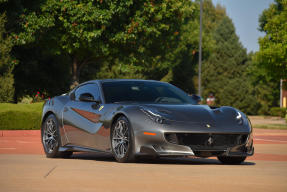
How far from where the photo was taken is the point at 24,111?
74.3 feet

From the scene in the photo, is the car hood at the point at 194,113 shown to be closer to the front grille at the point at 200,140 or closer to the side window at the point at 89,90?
the front grille at the point at 200,140

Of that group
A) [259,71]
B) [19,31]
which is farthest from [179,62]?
[19,31]

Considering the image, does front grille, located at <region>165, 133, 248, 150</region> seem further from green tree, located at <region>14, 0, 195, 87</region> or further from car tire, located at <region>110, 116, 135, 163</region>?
green tree, located at <region>14, 0, 195, 87</region>

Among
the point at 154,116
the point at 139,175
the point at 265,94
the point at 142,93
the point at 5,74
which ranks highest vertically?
the point at 5,74

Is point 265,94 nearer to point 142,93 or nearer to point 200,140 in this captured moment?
point 142,93

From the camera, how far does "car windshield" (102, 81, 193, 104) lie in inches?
457

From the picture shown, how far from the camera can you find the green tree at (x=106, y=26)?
37.4m

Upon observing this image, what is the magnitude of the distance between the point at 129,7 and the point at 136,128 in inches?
1162

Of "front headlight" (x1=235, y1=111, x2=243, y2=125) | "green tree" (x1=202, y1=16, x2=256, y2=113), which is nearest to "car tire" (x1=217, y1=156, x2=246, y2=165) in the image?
"front headlight" (x1=235, y1=111, x2=243, y2=125)

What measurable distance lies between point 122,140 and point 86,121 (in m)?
1.18

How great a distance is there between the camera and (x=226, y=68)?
7869cm

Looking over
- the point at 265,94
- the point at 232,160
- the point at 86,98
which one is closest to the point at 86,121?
the point at 86,98

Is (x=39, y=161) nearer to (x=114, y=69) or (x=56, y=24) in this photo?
(x=56, y=24)

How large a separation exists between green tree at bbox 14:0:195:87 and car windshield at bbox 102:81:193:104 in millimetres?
25224
